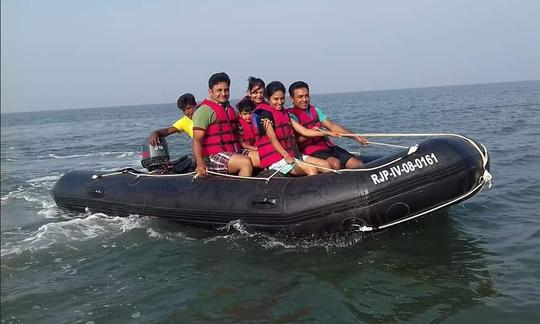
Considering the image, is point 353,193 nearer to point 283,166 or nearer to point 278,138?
point 283,166

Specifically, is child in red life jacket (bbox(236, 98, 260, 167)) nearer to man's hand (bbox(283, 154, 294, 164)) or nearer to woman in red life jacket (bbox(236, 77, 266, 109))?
woman in red life jacket (bbox(236, 77, 266, 109))

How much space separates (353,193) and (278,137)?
1.10 meters

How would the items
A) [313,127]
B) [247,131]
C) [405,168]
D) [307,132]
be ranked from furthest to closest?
[247,131]
[313,127]
[307,132]
[405,168]

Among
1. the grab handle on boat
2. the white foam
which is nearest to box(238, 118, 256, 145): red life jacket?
the grab handle on boat

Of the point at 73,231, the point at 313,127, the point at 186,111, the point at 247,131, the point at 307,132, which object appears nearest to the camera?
the point at 307,132

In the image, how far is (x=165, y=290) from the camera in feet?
14.7

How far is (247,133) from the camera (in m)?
6.20

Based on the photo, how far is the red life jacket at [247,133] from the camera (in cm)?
610

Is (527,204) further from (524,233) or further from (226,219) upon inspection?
(226,219)

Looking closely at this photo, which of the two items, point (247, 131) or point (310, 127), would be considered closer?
point (310, 127)

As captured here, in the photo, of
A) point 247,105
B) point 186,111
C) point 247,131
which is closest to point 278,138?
point 247,105

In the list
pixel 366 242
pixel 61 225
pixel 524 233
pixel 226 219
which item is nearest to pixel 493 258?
pixel 524 233

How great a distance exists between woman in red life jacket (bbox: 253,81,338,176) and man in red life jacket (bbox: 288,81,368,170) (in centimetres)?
27

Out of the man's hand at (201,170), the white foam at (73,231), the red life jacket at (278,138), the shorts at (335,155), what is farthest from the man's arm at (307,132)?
the white foam at (73,231)
